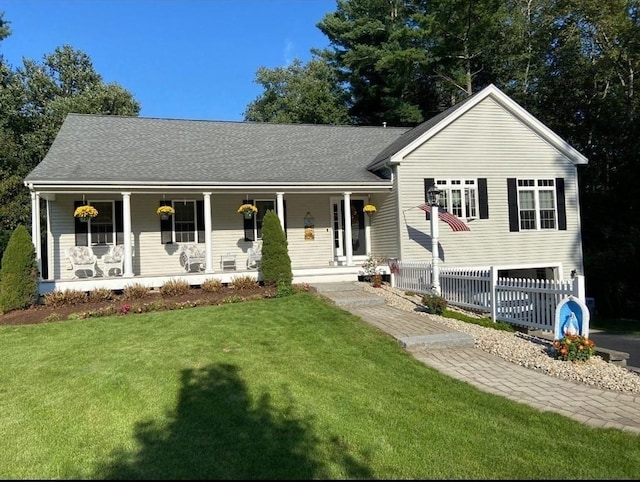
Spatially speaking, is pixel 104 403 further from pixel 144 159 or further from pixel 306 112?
pixel 306 112

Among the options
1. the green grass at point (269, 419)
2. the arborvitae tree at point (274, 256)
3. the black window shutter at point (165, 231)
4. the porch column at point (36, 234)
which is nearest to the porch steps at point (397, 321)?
the green grass at point (269, 419)

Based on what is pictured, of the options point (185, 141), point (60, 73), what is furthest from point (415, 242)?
point (60, 73)

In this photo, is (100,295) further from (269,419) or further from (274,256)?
(269,419)

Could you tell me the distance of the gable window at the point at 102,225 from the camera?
552 inches

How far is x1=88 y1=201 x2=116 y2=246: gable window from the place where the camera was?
46.0 ft

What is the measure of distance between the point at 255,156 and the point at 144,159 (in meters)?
3.57

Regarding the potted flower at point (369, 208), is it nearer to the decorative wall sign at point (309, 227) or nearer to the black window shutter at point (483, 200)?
the decorative wall sign at point (309, 227)

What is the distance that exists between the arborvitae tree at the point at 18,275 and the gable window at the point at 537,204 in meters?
14.2

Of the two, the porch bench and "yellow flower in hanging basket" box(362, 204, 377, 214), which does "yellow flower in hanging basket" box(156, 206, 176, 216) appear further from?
"yellow flower in hanging basket" box(362, 204, 377, 214)

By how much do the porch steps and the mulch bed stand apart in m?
1.86

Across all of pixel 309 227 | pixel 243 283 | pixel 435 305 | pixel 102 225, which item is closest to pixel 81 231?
pixel 102 225

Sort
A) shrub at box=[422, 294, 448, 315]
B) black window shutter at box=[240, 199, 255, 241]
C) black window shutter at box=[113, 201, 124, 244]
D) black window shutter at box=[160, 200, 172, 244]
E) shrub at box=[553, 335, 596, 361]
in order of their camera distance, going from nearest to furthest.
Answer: shrub at box=[553, 335, 596, 361] < shrub at box=[422, 294, 448, 315] < black window shutter at box=[113, 201, 124, 244] < black window shutter at box=[160, 200, 172, 244] < black window shutter at box=[240, 199, 255, 241]

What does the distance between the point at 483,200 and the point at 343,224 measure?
469cm

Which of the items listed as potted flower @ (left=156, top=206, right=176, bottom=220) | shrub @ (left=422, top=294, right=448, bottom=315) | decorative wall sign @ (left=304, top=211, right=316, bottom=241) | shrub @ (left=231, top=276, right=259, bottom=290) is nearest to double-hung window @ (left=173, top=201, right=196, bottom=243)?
potted flower @ (left=156, top=206, right=176, bottom=220)
